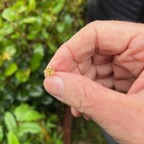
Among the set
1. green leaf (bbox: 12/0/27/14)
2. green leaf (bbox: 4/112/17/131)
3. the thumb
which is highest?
green leaf (bbox: 12/0/27/14)

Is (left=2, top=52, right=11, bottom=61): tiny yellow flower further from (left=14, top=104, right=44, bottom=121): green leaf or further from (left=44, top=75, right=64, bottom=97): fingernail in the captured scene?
(left=44, top=75, right=64, bottom=97): fingernail

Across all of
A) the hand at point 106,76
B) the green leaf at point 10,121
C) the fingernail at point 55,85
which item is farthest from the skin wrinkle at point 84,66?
the green leaf at point 10,121


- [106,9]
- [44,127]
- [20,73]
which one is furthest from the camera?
[106,9]

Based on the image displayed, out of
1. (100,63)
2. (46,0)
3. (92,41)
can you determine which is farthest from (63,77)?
(46,0)

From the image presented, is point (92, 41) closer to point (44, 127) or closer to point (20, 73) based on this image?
point (20, 73)

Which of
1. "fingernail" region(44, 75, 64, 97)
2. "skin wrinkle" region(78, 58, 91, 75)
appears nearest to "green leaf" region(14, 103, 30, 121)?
"skin wrinkle" region(78, 58, 91, 75)

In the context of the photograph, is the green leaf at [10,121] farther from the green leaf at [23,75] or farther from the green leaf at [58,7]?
the green leaf at [58,7]

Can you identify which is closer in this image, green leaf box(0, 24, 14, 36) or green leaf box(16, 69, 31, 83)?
green leaf box(0, 24, 14, 36)
